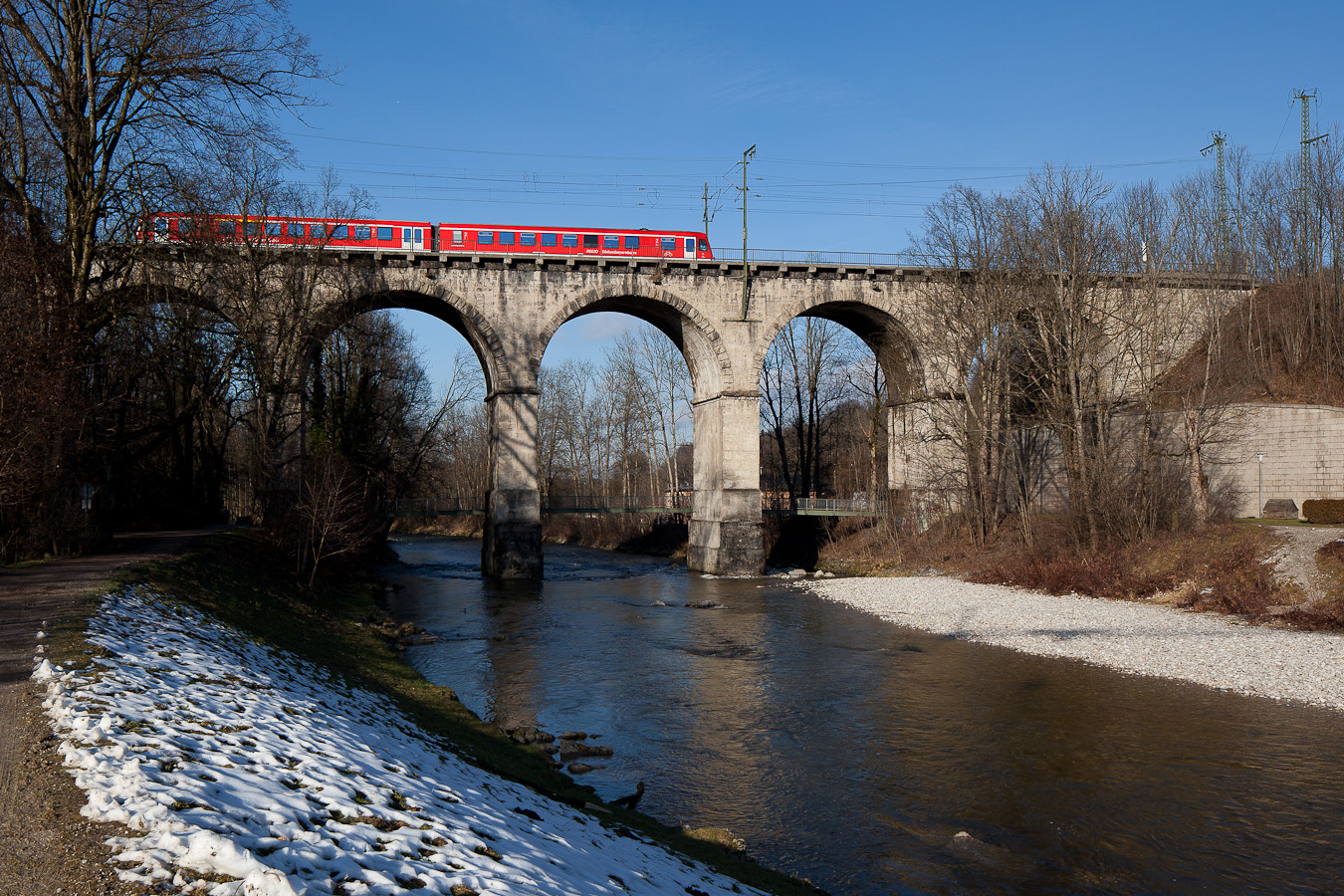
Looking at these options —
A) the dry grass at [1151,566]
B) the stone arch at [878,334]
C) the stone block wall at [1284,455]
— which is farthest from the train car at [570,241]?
the stone block wall at [1284,455]

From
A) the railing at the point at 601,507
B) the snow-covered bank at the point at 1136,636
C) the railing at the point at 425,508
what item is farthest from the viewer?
the railing at the point at 601,507

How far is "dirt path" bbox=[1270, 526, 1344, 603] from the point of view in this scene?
19562 mm

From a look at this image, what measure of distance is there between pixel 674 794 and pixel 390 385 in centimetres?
4087

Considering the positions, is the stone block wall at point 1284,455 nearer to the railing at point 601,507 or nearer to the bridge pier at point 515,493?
the railing at point 601,507

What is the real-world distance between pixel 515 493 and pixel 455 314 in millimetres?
7429

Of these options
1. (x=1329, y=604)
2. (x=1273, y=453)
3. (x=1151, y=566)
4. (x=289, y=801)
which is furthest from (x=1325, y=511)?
(x=289, y=801)

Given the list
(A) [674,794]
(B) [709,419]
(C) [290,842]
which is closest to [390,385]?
(B) [709,419]

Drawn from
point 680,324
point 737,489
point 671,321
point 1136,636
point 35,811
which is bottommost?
point 1136,636

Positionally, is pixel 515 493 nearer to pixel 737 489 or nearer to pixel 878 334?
pixel 737 489

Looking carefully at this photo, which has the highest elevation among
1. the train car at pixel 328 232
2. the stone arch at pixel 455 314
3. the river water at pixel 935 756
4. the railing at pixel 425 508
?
the train car at pixel 328 232

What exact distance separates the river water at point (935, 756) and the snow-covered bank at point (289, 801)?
8.11ft

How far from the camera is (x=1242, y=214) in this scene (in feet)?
131

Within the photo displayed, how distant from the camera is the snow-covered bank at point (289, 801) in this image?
4699 millimetres

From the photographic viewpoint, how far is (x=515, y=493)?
33.8 m
